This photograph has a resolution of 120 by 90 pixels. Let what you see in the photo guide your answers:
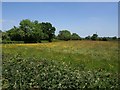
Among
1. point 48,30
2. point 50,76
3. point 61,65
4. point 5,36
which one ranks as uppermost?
point 48,30

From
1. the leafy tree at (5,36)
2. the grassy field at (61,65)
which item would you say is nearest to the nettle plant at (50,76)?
the grassy field at (61,65)

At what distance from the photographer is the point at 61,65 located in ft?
33.2

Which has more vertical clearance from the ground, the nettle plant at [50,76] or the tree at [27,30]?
the tree at [27,30]

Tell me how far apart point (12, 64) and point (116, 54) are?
3.94 m

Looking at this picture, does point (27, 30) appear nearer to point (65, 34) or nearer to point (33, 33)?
point (33, 33)

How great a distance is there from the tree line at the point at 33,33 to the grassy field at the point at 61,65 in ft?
1.01

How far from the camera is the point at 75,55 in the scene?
1117 cm

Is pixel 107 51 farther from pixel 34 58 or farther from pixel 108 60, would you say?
pixel 34 58

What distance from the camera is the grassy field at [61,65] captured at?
→ 29.0 ft

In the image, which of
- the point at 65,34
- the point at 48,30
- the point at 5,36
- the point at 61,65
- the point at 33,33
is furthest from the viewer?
the point at 33,33

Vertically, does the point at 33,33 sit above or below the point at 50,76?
above

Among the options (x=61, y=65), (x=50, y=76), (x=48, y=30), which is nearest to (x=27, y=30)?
(x=48, y=30)

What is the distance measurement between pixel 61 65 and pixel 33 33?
2366 millimetres

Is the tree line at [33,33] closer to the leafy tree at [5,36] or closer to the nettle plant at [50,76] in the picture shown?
the leafy tree at [5,36]
